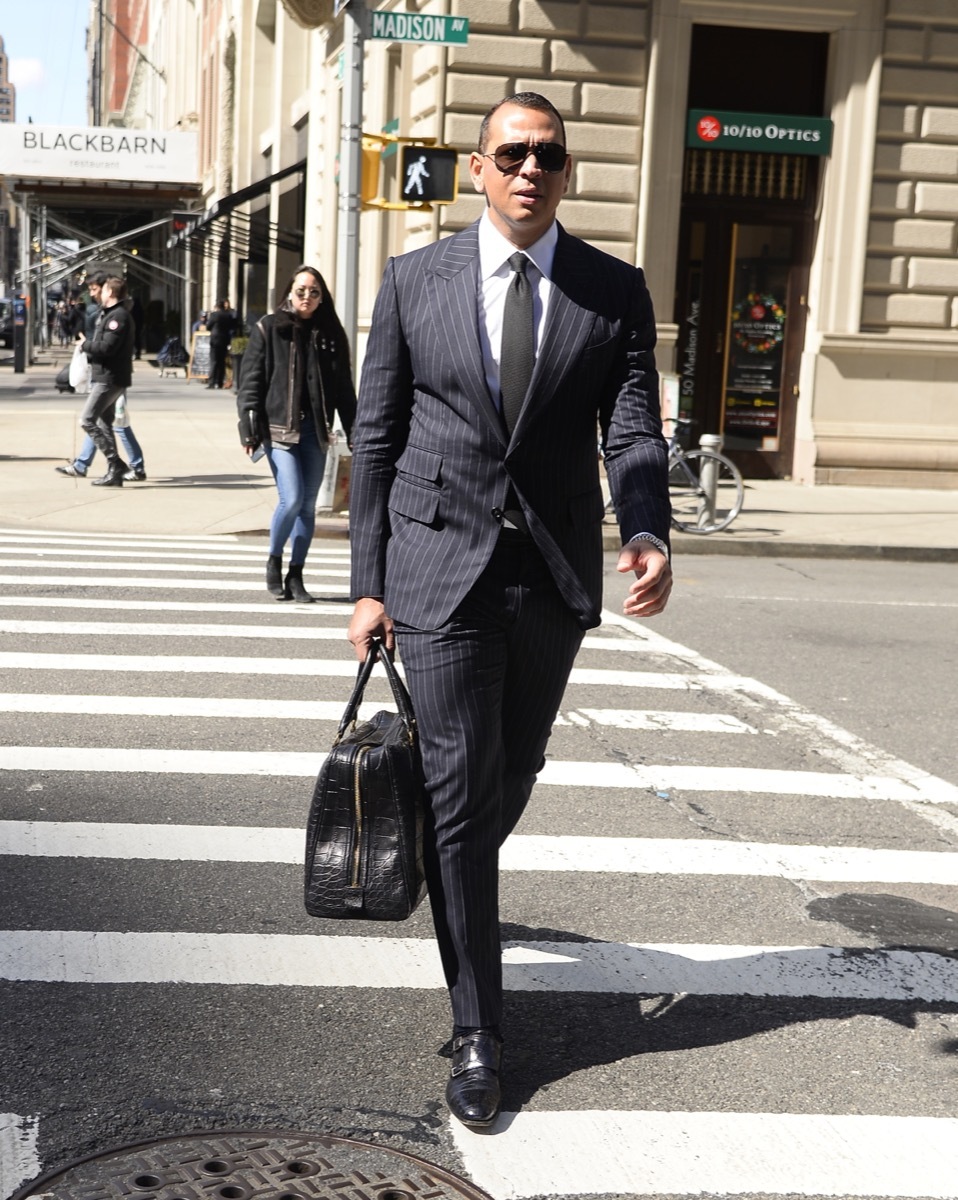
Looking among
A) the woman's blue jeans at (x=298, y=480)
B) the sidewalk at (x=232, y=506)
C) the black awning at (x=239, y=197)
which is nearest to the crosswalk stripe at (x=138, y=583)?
the woman's blue jeans at (x=298, y=480)

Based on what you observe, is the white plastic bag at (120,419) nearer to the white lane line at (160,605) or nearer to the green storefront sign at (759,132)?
the white lane line at (160,605)

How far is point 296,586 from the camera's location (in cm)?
1024

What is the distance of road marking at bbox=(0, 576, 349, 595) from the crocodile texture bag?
699 centimetres

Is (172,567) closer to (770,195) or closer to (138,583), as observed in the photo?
(138,583)

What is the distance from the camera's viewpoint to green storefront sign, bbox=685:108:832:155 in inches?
755

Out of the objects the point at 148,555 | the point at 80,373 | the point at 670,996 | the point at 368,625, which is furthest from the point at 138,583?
the point at 368,625

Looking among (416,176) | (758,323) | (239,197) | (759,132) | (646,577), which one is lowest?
(646,577)

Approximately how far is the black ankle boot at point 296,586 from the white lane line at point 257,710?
2.67 metres

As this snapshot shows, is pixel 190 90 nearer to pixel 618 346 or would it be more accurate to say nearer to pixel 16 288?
pixel 16 288

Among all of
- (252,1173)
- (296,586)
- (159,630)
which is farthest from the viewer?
(296,586)

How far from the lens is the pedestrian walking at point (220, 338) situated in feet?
112

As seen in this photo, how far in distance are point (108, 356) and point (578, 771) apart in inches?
429

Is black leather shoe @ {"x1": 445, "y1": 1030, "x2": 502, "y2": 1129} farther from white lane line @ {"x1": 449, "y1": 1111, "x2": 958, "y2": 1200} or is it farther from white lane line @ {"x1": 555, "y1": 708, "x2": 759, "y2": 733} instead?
white lane line @ {"x1": 555, "y1": 708, "x2": 759, "y2": 733}

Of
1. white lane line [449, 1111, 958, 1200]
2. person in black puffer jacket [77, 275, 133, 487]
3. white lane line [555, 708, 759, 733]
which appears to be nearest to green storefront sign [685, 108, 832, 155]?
person in black puffer jacket [77, 275, 133, 487]
